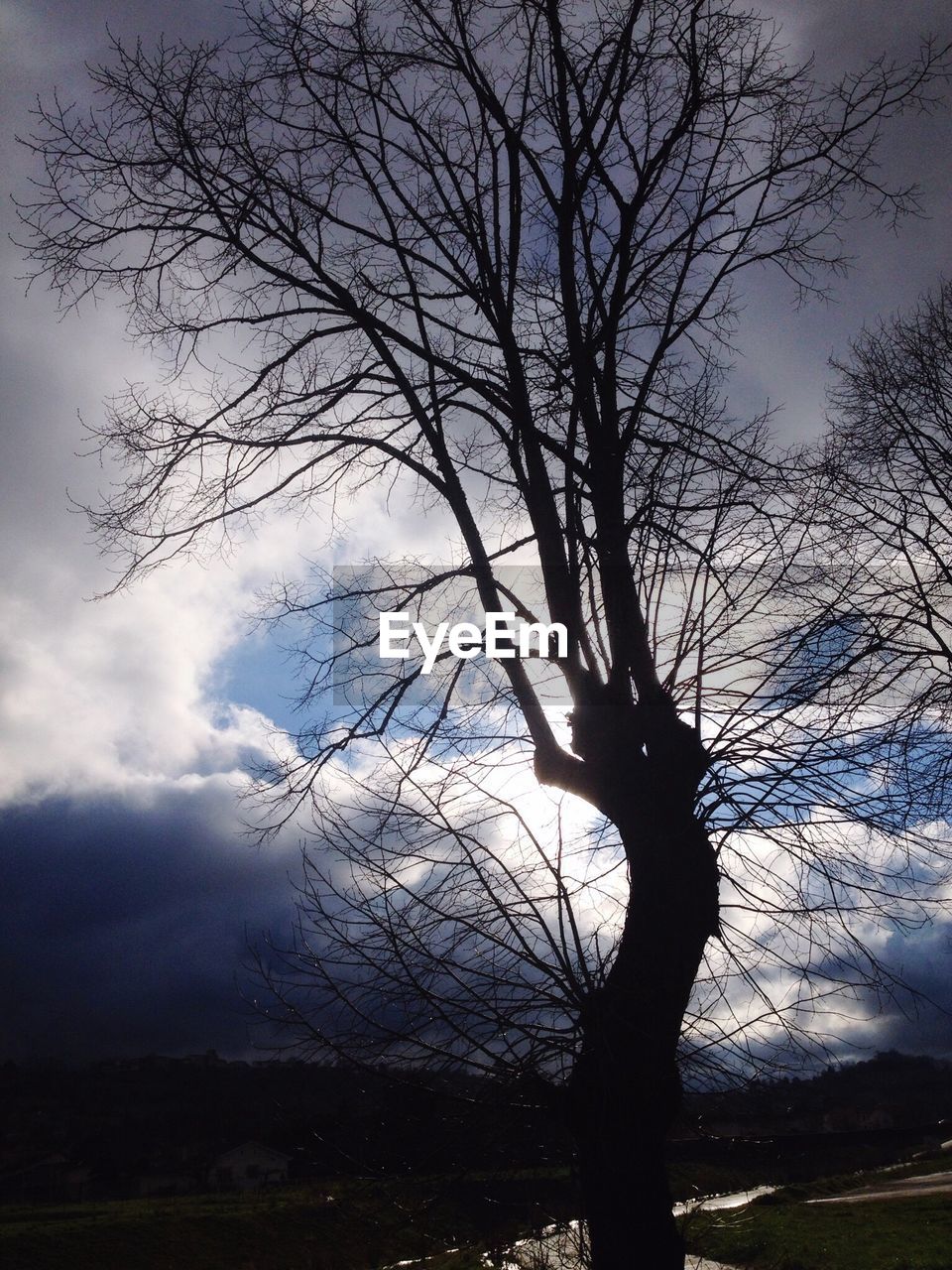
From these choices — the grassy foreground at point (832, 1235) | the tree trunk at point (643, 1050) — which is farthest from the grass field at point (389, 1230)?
the tree trunk at point (643, 1050)

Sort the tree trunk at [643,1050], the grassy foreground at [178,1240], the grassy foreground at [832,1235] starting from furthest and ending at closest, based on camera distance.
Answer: the grassy foreground at [178,1240] < the grassy foreground at [832,1235] < the tree trunk at [643,1050]

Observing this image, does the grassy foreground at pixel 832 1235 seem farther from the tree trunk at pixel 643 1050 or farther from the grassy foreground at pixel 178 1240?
the grassy foreground at pixel 178 1240

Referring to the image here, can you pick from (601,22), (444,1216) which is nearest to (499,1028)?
(444,1216)

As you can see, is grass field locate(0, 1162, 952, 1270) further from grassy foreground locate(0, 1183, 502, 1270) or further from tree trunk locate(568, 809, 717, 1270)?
tree trunk locate(568, 809, 717, 1270)

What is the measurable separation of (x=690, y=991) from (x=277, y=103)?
202 inches

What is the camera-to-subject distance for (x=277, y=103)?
518 cm

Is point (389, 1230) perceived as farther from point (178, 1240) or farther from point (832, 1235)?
point (178, 1240)

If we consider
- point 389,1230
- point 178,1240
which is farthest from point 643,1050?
point 178,1240

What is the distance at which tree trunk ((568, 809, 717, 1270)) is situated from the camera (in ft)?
10.8

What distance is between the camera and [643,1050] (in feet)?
11.5

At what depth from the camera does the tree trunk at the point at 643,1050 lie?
10.8ft

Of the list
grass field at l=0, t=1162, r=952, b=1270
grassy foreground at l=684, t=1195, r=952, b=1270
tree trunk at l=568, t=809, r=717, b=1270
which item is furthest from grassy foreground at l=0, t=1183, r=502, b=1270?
tree trunk at l=568, t=809, r=717, b=1270

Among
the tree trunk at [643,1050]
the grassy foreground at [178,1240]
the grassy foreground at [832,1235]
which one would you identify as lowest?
the grassy foreground at [178,1240]

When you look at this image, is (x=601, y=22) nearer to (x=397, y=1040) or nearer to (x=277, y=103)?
(x=277, y=103)
